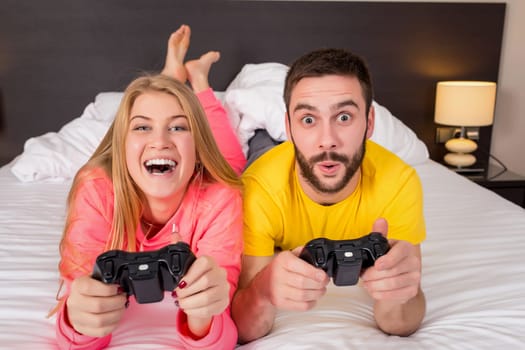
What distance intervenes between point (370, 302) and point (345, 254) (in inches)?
13.5

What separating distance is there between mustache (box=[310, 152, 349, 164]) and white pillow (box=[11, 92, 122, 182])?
1.15m

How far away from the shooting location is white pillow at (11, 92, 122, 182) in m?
1.77

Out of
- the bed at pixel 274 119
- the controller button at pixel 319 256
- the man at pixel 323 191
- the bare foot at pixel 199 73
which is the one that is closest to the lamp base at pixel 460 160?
the bed at pixel 274 119

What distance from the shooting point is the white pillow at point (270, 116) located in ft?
6.23

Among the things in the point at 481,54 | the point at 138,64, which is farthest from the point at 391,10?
the point at 138,64

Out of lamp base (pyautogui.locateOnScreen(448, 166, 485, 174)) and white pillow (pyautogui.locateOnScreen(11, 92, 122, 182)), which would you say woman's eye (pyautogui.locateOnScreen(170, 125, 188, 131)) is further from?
lamp base (pyautogui.locateOnScreen(448, 166, 485, 174))

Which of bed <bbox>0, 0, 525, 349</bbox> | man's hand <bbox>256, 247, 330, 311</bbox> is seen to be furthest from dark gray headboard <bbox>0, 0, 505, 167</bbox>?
man's hand <bbox>256, 247, 330, 311</bbox>

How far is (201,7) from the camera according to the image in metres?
2.27

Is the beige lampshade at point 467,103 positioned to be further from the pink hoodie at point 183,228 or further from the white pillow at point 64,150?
the pink hoodie at point 183,228

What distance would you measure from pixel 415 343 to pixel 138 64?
1844mm

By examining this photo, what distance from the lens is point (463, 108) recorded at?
2203 mm

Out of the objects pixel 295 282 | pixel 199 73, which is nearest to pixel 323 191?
pixel 295 282

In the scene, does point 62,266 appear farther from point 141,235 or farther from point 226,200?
point 226,200

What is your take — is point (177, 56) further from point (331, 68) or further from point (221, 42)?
point (331, 68)
